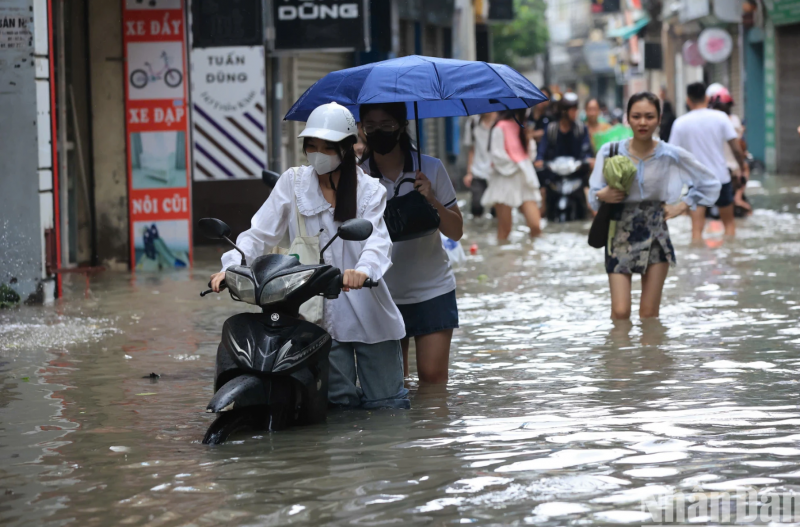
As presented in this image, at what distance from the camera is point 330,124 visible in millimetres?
5441

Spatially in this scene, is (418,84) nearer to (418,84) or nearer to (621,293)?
(418,84)

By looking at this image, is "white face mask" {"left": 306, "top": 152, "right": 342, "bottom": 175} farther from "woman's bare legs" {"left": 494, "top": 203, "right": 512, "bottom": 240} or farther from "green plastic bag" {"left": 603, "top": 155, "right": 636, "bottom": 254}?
"woman's bare legs" {"left": 494, "top": 203, "right": 512, "bottom": 240}

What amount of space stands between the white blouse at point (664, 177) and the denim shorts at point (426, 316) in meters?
2.72

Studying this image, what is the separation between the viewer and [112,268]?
44.0ft

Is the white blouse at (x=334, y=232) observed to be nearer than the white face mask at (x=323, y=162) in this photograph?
No

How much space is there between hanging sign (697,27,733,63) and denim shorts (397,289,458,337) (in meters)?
29.2

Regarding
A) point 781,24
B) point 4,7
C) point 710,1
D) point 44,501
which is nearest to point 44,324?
point 4,7

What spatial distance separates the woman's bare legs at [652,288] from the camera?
29.0 ft

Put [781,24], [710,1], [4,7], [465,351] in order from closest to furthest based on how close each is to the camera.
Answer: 1. [465,351]
2. [4,7]
3. [781,24]
4. [710,1]

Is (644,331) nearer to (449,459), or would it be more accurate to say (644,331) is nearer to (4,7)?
(449,459)

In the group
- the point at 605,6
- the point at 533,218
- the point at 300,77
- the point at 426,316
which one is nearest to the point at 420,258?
the point at 426,316

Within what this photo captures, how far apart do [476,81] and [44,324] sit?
14.6 ft

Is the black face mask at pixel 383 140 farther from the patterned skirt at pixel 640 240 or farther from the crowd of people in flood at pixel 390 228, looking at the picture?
the patterned skirt at pixel 640 240

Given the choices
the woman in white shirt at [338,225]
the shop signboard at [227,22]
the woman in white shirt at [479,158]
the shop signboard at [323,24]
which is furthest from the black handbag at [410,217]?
the woman in white shirt at [479,158]
